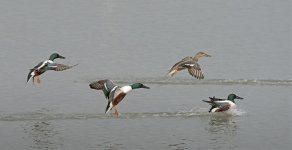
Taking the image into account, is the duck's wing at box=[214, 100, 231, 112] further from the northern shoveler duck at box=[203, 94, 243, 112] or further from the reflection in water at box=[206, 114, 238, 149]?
the reflection in water at box=[206, 114, 238, 149]

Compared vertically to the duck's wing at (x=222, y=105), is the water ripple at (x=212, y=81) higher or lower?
higher

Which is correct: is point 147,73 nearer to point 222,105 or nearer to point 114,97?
point 222,105

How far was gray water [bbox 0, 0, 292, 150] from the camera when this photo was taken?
18.1 metres

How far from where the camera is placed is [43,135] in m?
18.0

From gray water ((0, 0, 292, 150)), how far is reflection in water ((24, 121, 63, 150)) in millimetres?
25

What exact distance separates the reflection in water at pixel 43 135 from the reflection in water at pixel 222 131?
3843 mm

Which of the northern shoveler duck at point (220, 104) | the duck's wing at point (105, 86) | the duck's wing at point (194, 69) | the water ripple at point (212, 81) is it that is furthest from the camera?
the water ripple at point (212, 81)

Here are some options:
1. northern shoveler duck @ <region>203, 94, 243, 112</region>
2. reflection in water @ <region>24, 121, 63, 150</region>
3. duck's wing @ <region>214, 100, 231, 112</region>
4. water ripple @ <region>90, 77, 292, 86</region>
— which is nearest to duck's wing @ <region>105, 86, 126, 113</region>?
reflection in water @ <region>24, 121, 63, 150</region>

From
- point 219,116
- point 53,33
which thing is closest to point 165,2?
point 53,33

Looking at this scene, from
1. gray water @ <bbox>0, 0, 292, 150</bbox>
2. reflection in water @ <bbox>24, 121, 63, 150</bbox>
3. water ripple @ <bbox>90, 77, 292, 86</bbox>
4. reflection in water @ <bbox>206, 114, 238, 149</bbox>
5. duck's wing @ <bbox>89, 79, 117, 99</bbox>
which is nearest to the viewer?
reflection in water @ <bbox>24, 121, 63, 150</bbox>

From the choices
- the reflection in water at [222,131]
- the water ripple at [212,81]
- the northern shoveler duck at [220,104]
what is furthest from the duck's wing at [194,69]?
the reflection in water at [222,131]

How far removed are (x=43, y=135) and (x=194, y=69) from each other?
6.52m

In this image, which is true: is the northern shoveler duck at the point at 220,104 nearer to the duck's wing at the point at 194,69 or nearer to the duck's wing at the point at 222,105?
the duck's wing at the point at 222,105

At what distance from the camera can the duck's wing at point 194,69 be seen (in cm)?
2250
